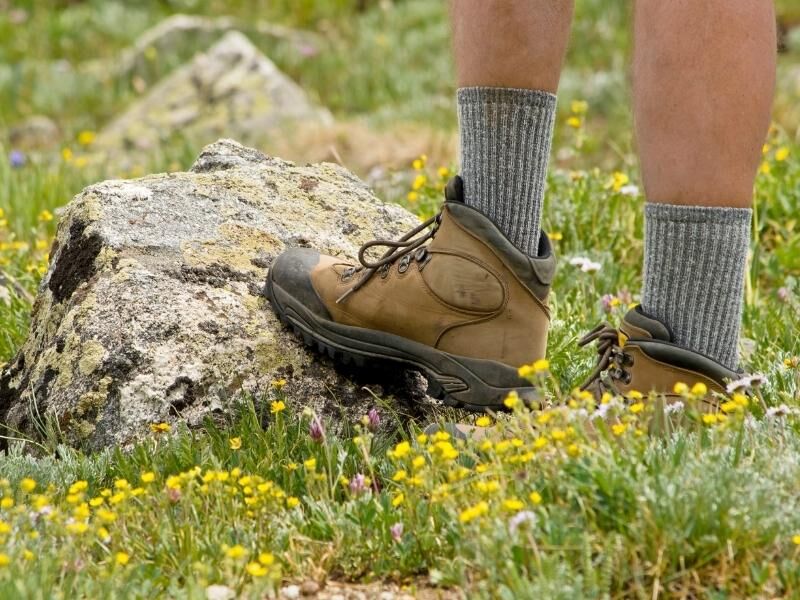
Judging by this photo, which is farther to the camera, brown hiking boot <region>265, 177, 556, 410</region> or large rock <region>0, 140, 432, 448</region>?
large rock <region>0, 140, 432, 448</region>

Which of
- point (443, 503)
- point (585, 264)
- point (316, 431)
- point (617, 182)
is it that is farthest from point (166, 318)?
point (617, 182)

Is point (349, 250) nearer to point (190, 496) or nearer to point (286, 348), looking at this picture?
point (286, 348)

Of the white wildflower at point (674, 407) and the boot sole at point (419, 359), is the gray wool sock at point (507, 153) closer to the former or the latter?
the boot sole at point (419, 359)

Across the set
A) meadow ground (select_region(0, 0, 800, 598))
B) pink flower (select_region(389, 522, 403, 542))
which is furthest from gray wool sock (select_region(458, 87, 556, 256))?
pink flower (select_region(389, 522, 403, 542))

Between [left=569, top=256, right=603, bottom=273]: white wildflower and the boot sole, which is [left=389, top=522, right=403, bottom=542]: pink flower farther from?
[left=569, top=256, right=603, bottom=273]: white wildflower

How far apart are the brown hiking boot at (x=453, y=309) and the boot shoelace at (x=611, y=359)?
0.56ft

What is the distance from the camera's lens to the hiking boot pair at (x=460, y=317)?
2.65 meters

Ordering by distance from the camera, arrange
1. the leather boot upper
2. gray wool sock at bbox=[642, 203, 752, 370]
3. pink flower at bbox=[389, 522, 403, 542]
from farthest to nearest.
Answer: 1. the leather boot upper
2. gray wool sock at bbox=[642, 203, 752, 370]
3. pink flower at bbox=[389, 522, 403, 542]

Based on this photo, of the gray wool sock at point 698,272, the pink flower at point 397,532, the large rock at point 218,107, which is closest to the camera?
the pink flower at point 397,532

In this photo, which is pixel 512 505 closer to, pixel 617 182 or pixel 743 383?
pixel 743 383

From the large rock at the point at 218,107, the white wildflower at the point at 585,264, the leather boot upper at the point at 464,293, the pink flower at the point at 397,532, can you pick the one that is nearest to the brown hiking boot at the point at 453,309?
the leather boot upper at the point at 464,293

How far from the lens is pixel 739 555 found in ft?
6.37

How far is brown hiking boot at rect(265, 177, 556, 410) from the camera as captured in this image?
2711mm

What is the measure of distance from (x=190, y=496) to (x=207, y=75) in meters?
7.31
